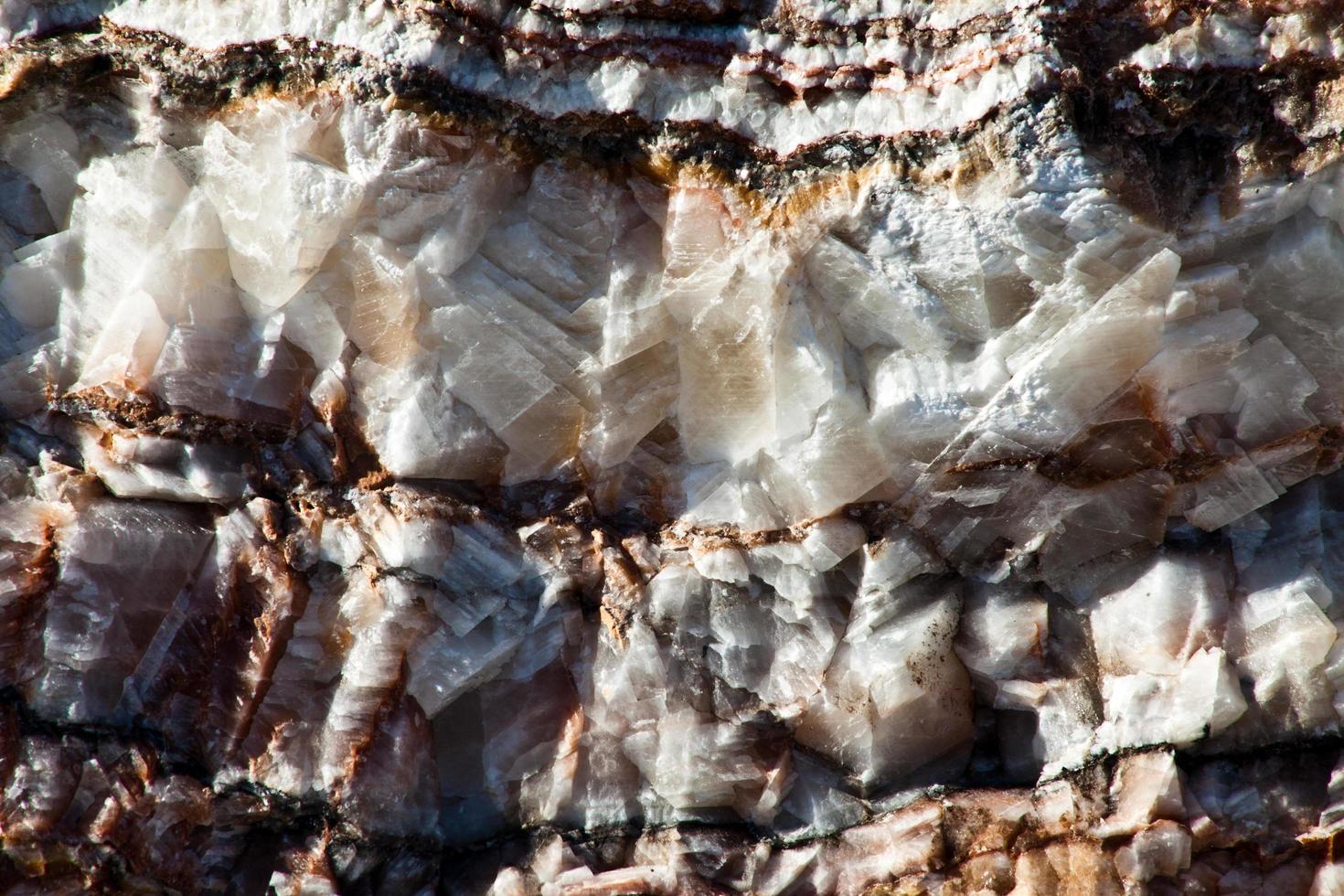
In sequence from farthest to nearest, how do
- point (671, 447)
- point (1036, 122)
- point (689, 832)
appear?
point (671, 447) < point (689, 832) < point (1036, 122)

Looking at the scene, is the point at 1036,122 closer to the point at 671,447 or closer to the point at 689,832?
the point at 671,447

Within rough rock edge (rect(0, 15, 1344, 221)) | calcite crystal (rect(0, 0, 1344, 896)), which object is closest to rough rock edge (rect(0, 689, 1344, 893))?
calcite crystal (rect(0, 0, 1344, 896))

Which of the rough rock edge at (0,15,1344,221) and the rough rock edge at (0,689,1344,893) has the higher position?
the rough rock edge at (0,15,1344,221)

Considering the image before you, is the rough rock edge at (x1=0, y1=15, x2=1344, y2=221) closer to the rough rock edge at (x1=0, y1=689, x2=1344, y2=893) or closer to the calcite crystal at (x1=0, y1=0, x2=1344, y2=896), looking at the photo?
the calcite crystal at (x1=0, y1=0, x2=1344, y2=896)

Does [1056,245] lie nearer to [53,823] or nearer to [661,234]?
[661,234]

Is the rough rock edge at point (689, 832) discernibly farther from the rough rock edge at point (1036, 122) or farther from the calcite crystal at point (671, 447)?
the rough rock edge at point (1036, 122)

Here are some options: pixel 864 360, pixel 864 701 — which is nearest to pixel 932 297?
pixel 864 360

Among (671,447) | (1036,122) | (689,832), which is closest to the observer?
(1036,122)

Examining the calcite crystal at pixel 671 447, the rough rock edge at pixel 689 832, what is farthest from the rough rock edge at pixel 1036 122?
Result: the rough rock edge at pixel 689 832

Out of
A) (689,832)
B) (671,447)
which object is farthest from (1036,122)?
(689,832)
